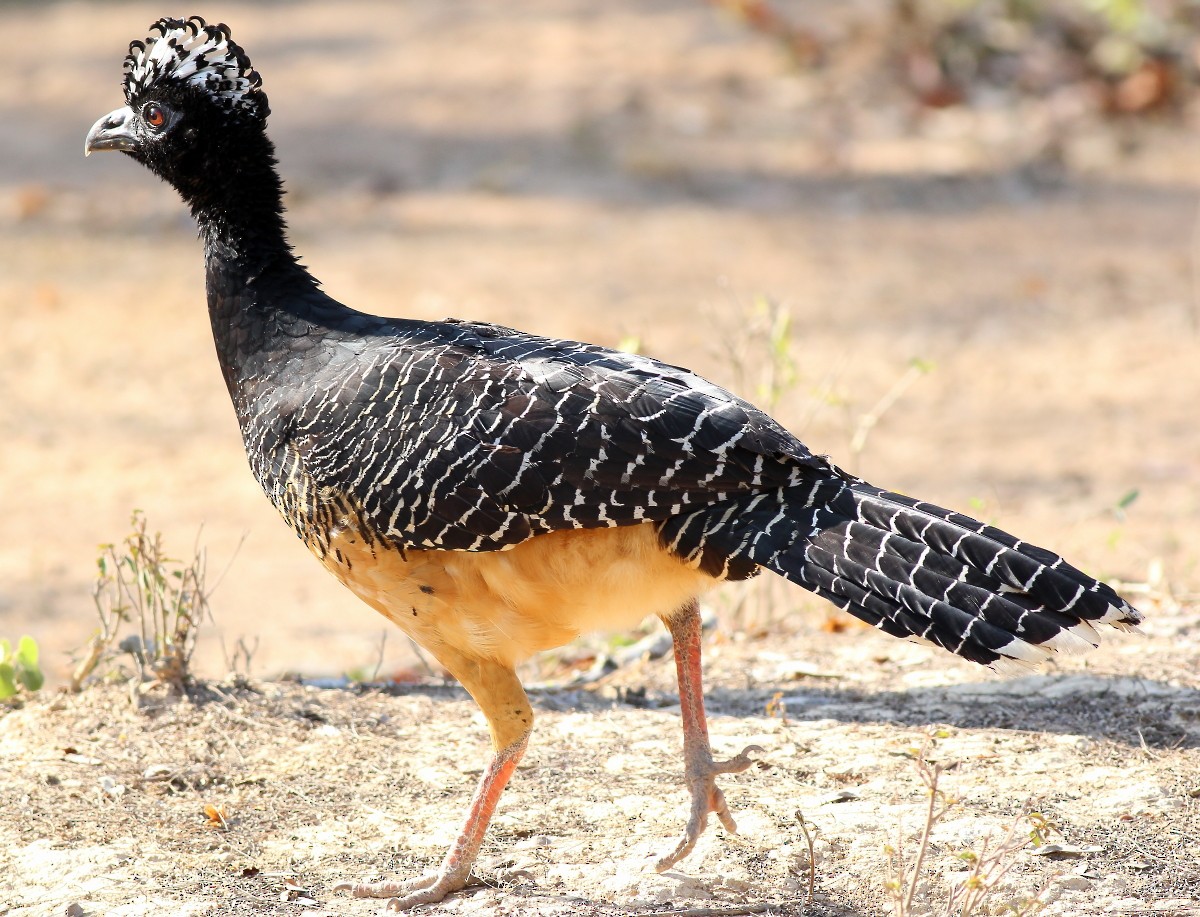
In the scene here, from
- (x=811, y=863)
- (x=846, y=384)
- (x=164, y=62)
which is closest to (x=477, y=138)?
(x=846, y=384)

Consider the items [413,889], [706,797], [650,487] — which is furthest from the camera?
[706,797]

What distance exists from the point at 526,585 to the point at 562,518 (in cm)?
29

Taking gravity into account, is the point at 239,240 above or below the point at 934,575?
above

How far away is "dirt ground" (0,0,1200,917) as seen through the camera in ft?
14.5

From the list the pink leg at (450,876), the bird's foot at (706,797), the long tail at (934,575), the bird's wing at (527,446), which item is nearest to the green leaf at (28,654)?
the bird's wing at (527,446)

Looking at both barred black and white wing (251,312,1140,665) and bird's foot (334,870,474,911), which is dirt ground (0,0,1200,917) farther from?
barred black and white wing (251,312,1140,665)

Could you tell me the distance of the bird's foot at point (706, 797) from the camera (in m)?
4.27

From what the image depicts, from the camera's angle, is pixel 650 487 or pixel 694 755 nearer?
pixel 650 487

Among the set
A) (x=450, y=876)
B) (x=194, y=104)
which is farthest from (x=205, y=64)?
(x=450, y=876)

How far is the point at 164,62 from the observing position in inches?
192

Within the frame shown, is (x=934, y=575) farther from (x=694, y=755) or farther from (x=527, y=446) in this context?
(x=527, y=446)

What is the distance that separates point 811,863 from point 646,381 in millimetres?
1487

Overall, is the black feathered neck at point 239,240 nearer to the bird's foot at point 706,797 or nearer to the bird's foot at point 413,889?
the bird's foot at point 413,889

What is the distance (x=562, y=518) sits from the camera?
4.11 meters
